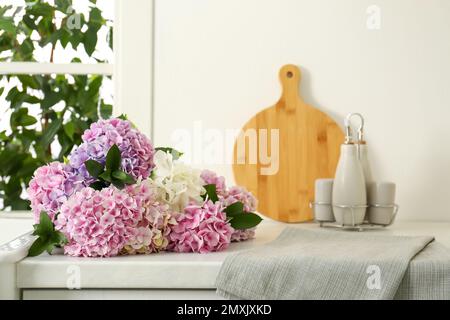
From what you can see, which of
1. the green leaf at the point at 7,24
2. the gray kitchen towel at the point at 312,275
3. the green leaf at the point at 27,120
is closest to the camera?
the gray kitchen towel at the point at 312,275

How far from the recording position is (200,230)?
4.32ft

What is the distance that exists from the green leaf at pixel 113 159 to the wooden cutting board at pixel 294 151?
627 mm

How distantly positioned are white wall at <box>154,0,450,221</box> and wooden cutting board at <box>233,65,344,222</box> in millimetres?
39

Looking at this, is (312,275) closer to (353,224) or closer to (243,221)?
(243,221)

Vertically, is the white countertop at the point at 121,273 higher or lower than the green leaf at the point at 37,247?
lower

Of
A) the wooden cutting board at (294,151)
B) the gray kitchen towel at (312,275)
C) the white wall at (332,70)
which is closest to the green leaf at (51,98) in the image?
the white wall at (332,70)

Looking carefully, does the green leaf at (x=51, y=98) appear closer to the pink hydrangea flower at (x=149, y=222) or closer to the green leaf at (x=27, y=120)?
the green leaf at (x=27, y=120)

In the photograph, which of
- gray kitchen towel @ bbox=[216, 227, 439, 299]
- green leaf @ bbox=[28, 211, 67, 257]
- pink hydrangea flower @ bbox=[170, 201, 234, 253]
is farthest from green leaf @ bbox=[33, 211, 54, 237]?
gray kitchen towel @ bbox=[216, 227, 439, 299]

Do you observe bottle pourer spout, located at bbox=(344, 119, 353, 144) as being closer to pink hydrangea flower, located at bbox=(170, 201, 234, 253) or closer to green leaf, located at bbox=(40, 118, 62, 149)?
pink hydrangea flower, located at bbox=(170, 201, 234, 253)

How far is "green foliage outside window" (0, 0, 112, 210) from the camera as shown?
2055 mm

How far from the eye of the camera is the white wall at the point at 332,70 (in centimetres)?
185

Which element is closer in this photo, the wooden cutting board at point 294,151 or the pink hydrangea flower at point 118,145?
the pink hydrangea flower at point 118,145

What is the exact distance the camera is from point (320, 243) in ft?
4.61

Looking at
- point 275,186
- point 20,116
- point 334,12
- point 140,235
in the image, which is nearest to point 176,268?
point 140,235
